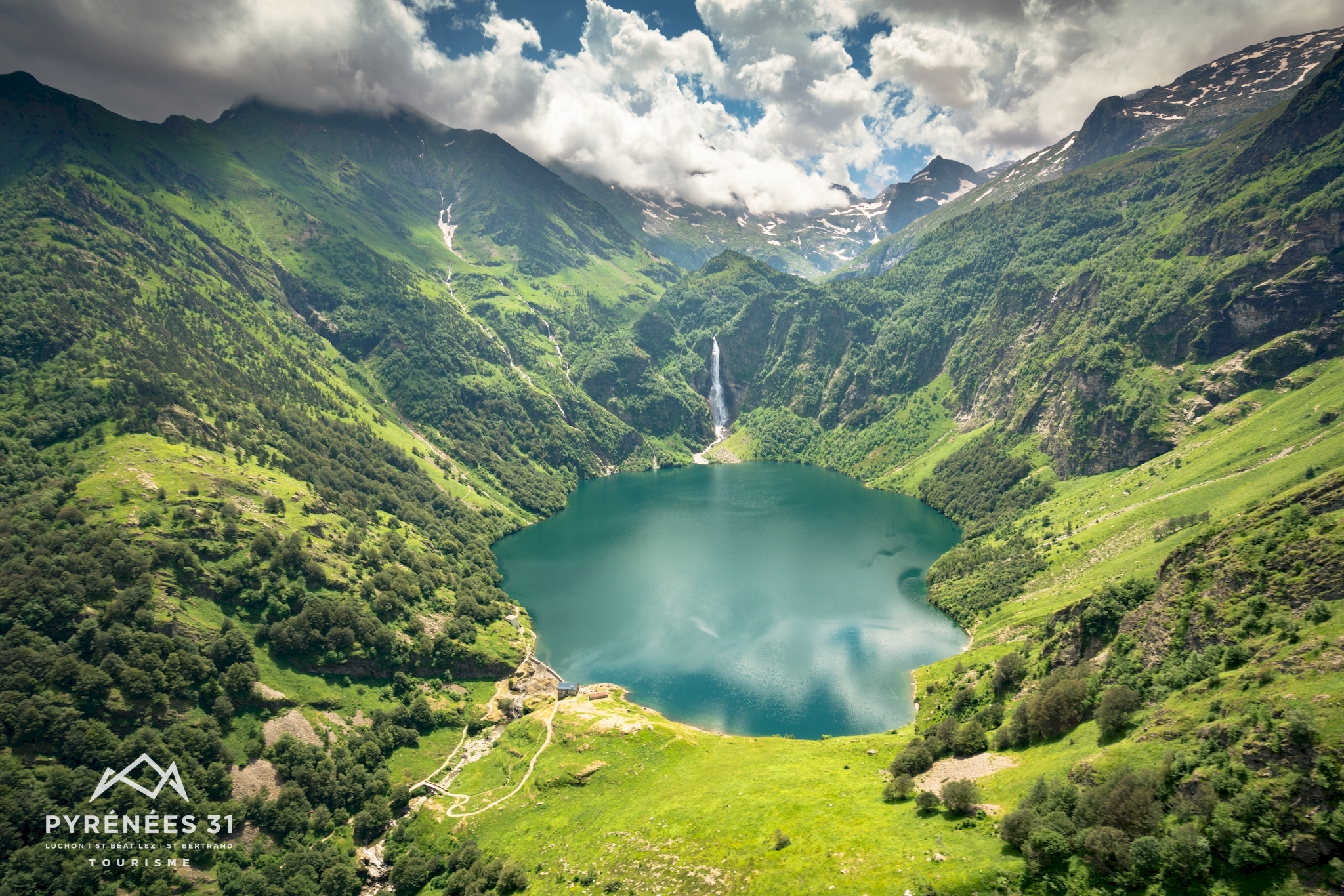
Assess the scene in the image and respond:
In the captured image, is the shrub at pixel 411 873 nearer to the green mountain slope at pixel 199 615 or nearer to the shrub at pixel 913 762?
the green mountain slope at pixel 199 615

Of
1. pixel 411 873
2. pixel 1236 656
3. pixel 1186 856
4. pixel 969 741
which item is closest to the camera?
pixel 1186 856

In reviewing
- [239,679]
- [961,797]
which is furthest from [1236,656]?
[239,679]

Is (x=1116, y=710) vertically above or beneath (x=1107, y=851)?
above

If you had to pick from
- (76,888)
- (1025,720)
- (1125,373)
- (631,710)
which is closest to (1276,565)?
(1025,720)

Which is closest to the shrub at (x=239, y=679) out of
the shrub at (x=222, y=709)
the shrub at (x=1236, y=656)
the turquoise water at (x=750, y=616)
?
the shrub at (x=222, y=709)

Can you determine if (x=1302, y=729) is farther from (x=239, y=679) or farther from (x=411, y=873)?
(x=239, y=679)

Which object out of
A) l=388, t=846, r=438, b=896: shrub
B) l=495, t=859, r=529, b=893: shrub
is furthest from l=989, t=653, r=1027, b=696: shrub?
l=388, t=846, r=438, b=896: shrub
